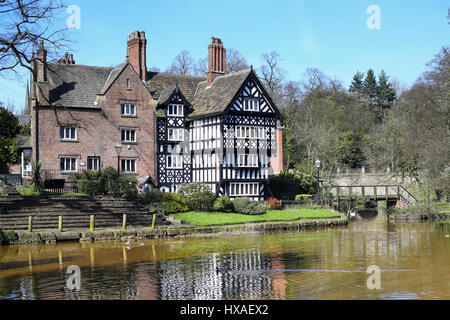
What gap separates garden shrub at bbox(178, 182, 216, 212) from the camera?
34.7m

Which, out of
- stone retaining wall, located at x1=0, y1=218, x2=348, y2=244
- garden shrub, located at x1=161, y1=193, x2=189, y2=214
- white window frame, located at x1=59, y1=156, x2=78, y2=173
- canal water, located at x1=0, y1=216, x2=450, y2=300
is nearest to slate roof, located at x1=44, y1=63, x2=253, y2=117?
white window frame, located at x1=59, y1=156, x2=78, y2=173

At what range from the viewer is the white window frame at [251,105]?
3984 cm

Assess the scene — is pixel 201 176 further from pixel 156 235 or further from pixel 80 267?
pixel 80 267

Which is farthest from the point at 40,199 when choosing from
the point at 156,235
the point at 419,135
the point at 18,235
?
the point at 419,135

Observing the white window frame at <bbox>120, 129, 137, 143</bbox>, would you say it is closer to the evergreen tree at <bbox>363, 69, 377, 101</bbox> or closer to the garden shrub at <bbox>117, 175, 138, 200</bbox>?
the garden shrub at <bbox>117, 175, 138, 200</bbox>

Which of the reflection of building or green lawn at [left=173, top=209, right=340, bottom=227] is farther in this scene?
green lawn at [left=173, top=209, right=340, bottom=227]

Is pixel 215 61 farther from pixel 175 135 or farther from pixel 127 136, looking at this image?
pixel 127 136

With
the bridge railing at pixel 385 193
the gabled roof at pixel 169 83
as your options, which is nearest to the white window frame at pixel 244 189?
the bridge railing at pixel 385 193

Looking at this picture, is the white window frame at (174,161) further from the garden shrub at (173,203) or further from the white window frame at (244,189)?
the garden shrub at (173,203)

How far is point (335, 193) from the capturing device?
44.4 meters

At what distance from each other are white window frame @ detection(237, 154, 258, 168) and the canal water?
32.9ft

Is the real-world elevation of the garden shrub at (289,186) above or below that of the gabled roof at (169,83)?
below

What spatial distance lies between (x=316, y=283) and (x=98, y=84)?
28.2 meters

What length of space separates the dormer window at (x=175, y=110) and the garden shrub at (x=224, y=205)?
8831 mm
